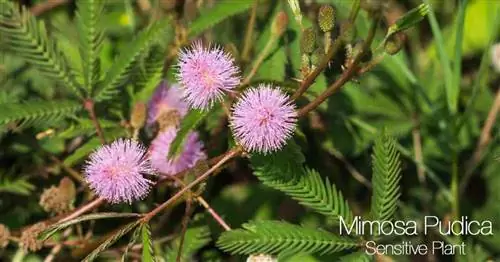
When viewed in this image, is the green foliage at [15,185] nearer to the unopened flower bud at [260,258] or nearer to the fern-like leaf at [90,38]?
the fern-like leaf at [90,38]

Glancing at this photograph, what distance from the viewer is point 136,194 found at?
160cm

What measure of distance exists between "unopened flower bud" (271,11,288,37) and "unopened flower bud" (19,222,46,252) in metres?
0.78

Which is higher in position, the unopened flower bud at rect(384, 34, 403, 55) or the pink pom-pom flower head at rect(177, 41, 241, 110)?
the unopened flower bud at rect(384, 34, 403, 55)

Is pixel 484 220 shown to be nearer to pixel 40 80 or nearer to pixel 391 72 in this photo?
pixel 391 72

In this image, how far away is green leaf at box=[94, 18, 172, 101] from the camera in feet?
6.52

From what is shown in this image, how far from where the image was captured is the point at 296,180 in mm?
1738

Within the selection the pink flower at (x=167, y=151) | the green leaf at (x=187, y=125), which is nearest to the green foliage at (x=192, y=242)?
the pink flower at (x=167, y=151)

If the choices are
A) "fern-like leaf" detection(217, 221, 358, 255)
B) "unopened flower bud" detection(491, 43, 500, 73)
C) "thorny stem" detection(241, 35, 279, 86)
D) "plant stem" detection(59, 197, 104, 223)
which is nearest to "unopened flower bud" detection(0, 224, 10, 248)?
"plant stem" detection(59, 197, 104, 223)

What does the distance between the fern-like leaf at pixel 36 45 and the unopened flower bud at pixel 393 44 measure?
0.87 meters

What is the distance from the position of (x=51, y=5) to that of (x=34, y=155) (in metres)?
0.82

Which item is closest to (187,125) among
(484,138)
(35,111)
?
(35,111)

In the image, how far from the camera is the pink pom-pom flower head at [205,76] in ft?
5.20

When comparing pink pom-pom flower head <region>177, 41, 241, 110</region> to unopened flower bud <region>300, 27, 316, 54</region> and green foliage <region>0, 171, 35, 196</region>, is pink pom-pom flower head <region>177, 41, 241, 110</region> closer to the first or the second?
unopened flower bud <region>300, 27, 316, 54</region>

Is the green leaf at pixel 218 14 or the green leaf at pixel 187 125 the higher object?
the green leaf at pixel 218 14
